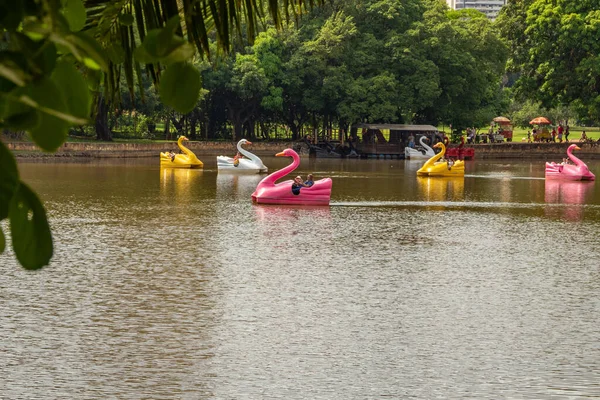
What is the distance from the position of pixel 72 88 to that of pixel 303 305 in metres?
11.6

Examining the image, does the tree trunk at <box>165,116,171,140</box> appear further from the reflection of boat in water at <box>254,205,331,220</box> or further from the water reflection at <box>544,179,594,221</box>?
the reflection of boat in water at <box>254,205,331,220</box>

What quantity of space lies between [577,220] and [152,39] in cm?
2365

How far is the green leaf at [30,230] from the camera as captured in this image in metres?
1.63

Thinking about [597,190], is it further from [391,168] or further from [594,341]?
[594,341]

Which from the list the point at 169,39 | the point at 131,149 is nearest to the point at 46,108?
the point at 169,39

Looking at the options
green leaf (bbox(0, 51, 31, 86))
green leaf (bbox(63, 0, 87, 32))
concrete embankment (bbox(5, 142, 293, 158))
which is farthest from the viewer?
concrete embankment (bbox(5, 142, 293, 158))

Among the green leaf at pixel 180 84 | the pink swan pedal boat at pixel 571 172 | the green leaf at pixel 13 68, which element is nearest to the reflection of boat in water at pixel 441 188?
the pink swan pedal boat at pixel 571 172

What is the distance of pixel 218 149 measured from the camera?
57156 millimetres

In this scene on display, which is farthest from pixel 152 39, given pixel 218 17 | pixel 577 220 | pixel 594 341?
pixel 577 220

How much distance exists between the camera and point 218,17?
3.53m

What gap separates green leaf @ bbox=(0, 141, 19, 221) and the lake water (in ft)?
25.1

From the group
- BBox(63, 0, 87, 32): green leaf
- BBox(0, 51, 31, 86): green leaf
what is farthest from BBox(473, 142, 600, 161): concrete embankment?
BBox(0, 51, 31, 86): green leaf

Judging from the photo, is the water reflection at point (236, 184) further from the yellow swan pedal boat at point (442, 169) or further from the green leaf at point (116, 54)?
the green leaf at point (116, 54)

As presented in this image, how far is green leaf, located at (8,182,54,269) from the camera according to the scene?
1.63 metres
